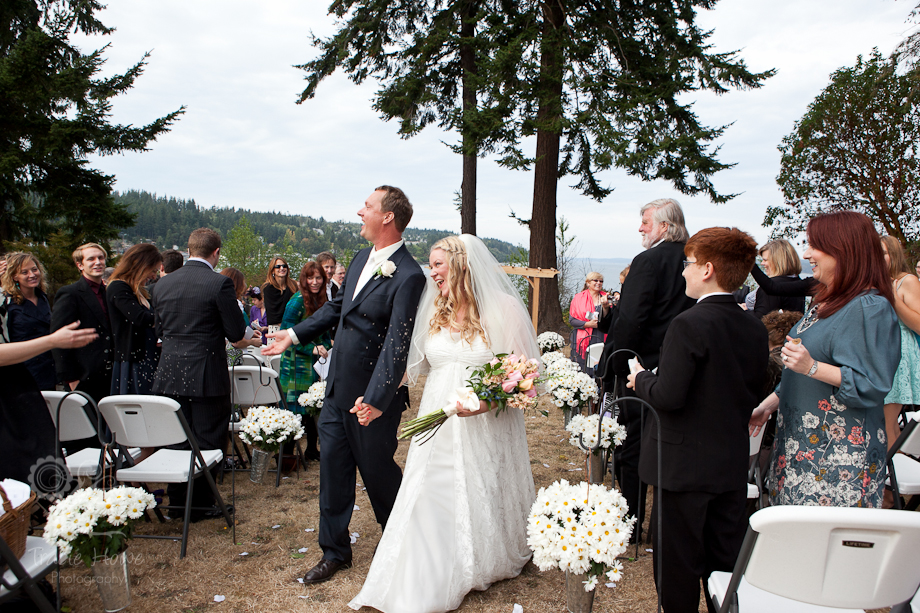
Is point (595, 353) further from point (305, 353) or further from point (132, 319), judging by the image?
point (132, 319)

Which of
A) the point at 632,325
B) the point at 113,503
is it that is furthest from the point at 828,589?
the point at 113,503

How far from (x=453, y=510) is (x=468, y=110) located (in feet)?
35.9

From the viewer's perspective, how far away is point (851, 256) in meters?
2.50

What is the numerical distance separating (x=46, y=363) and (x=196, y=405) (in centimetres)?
205

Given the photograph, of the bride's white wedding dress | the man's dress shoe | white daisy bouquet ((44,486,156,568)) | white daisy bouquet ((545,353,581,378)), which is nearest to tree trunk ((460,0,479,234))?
white daisy bouquet ((545,353,581,378))

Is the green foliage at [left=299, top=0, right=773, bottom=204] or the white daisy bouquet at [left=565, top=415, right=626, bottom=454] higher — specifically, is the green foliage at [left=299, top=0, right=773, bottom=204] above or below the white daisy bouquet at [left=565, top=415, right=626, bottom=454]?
above

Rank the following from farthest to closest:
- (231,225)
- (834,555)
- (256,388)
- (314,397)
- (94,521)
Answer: (231,225), (314,397), (256,388), (94,521), (834,555)

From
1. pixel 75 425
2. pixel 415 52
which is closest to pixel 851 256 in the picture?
pixel 75 425

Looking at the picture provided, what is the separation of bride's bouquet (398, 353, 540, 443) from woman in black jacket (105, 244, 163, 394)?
3042mm

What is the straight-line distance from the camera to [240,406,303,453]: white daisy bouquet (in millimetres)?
4781

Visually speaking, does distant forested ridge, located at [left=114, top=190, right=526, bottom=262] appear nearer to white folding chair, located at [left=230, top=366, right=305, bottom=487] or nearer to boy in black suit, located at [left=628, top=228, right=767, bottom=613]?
white folding chair, located at [left=230, top=366, right=305, bottom=487]

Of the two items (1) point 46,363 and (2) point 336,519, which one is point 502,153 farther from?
(2) point 336,519

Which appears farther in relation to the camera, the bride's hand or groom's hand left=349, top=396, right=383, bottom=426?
groom's hand left=349, top=396, right=383, bottom=426

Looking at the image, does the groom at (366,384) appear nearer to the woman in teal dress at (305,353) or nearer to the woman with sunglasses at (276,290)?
the woman in teal dress at (305,353)
